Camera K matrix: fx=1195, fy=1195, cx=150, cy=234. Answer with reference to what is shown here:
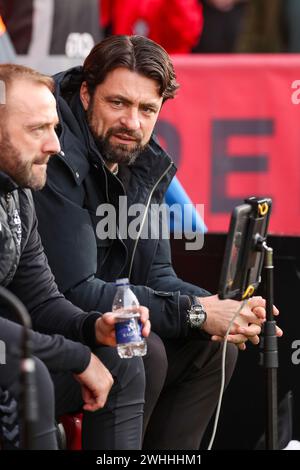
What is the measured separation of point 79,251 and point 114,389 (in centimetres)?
61

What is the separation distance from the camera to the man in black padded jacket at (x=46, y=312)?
13.2 ft

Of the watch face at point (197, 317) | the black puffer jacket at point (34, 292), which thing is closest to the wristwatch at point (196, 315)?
the watch face at point (197, 317)

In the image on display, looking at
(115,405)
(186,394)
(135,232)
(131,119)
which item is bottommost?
(186,394)

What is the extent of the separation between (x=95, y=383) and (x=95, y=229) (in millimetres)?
905

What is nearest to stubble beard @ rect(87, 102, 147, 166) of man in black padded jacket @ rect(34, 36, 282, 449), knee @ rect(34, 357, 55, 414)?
man in black padded jacket @ rect(34, 36, 282, 449)

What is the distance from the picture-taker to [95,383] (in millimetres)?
4031

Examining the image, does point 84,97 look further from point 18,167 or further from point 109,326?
point 109,326

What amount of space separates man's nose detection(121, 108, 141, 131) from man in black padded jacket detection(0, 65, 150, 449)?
0.62 metres

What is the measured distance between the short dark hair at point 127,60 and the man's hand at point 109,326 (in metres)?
1.23

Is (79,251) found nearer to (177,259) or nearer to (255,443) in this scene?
(177,259)

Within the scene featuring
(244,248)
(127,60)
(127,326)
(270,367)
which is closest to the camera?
(127,326)

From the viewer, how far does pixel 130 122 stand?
4.93m

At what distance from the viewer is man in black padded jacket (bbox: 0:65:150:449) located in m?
4.03

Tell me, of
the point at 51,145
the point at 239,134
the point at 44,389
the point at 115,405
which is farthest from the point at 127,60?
the point at 239,134
